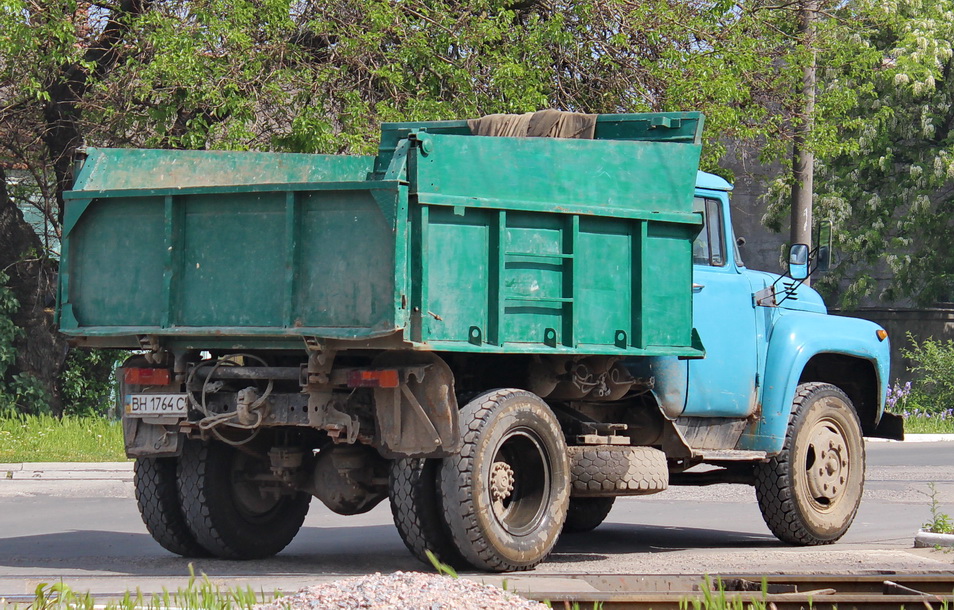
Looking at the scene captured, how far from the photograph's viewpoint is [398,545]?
10.2 meters

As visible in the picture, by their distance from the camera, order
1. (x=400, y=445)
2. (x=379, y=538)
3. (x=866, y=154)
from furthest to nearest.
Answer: (x=866, y=154) < (x=379, y=538) < (x=400, y=445)

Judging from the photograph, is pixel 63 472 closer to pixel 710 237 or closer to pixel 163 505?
pixel 163 505

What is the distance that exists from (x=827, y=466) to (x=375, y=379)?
13.8ft

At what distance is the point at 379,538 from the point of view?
10695 millimetres

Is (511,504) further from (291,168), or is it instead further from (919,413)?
(919,413)

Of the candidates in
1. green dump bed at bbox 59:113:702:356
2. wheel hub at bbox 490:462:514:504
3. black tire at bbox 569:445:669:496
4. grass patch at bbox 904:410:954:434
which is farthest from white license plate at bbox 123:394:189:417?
grass patch at bbox 904:410:954:434

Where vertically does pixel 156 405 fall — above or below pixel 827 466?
above

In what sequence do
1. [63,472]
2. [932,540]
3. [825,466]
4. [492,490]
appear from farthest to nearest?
[63,472] → [825,466] → [932,540] → [492,490]

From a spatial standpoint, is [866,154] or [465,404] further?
[866,154]

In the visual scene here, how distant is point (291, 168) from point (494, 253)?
227 cm

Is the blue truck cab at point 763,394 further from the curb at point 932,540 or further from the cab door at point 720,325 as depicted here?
the curb at point 932,540

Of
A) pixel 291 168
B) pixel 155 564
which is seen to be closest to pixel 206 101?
pixel 291 168

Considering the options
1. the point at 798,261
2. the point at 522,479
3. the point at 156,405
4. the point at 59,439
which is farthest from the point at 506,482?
the point at 59,439

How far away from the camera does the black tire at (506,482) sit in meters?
7.80
